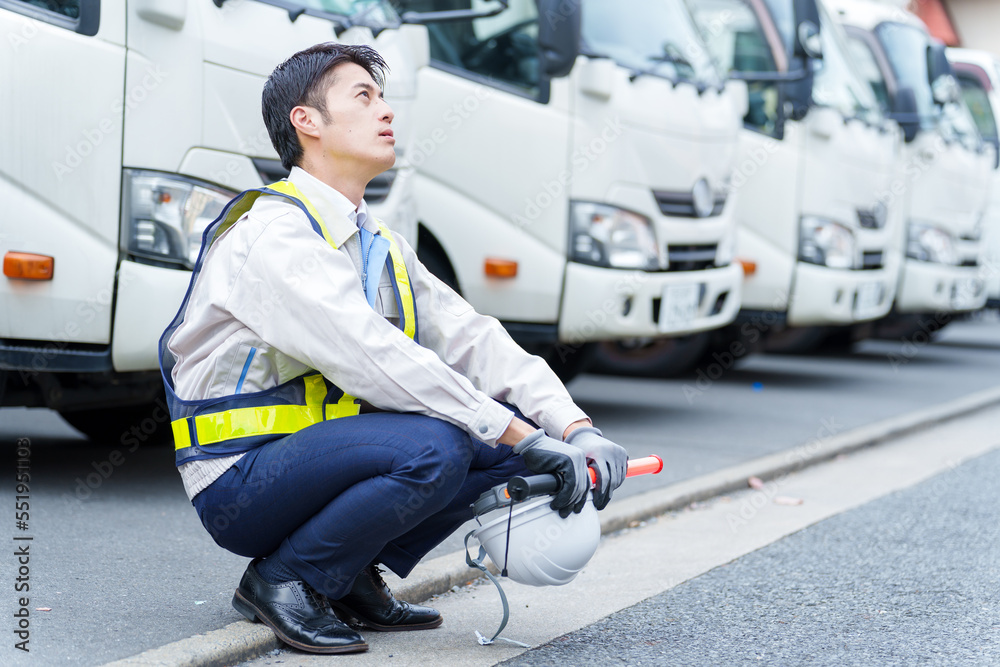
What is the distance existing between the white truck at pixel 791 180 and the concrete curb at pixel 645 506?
1.01m

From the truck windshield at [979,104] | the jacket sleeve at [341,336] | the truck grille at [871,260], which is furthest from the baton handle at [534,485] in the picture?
Result: the truck windshield at [979,104]

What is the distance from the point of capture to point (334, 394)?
3.04 metres

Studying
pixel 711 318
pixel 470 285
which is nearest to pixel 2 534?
pixel 470 285

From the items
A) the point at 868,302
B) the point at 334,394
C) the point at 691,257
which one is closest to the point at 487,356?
the point at 334,394

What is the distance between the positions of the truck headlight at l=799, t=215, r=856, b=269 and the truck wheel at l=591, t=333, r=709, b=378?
84cm

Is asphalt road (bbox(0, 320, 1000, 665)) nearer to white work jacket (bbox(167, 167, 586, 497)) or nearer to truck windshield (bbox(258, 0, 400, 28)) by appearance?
white work jacket (bbox(167, 167, 586, 497))

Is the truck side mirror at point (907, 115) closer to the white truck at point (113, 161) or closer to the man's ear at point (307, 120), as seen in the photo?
the white truck at point (113, 161)

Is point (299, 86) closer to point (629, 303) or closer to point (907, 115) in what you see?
point (629, 303)

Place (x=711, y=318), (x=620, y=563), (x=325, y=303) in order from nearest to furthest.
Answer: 1. (x=325, y=303)
2. (x=620, y=563)
3. (x=711, y=318)

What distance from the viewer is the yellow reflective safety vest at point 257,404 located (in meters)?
2.91

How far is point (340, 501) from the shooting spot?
9.32ft

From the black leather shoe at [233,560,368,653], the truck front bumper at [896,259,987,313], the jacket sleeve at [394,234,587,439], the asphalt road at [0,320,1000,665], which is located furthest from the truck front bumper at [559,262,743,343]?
the truck front bumper at [896,259,987,313]

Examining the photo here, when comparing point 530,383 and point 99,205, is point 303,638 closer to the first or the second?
point 530,383

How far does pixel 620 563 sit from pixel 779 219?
174 inches
